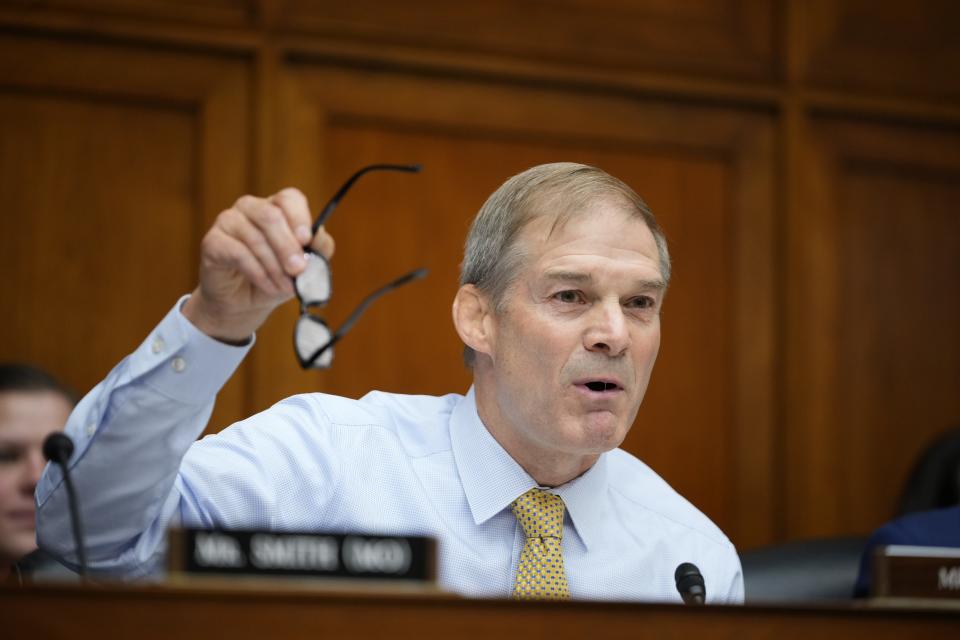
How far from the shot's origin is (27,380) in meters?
2.71

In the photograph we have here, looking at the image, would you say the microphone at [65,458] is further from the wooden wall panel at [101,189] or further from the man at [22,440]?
the wooden wall panel at [101,189]

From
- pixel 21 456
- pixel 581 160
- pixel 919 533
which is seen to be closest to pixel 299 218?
pixel 919 533

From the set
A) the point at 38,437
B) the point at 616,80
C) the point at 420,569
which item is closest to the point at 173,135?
the point at 38,437

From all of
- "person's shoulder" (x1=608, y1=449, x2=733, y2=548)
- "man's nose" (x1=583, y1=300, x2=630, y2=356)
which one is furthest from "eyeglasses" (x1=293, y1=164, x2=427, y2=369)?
"person's shoulder" (x1=608, y1=449, x2=733, y2=548)

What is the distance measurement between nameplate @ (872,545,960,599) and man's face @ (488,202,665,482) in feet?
2.02

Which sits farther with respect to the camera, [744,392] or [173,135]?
[744,392]

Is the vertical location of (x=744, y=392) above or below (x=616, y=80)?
below

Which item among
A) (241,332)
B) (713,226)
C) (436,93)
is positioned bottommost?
(241,332)

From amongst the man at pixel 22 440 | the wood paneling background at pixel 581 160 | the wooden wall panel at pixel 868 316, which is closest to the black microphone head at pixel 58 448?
the man at pixel 22 440

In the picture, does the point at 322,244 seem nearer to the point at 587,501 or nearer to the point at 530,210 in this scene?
the point at 530,210

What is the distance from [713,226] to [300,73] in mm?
1140

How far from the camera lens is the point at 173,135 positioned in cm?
317

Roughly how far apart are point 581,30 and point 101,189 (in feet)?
4.10

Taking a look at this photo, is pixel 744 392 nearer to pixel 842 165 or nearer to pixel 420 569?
pixel 842 165
